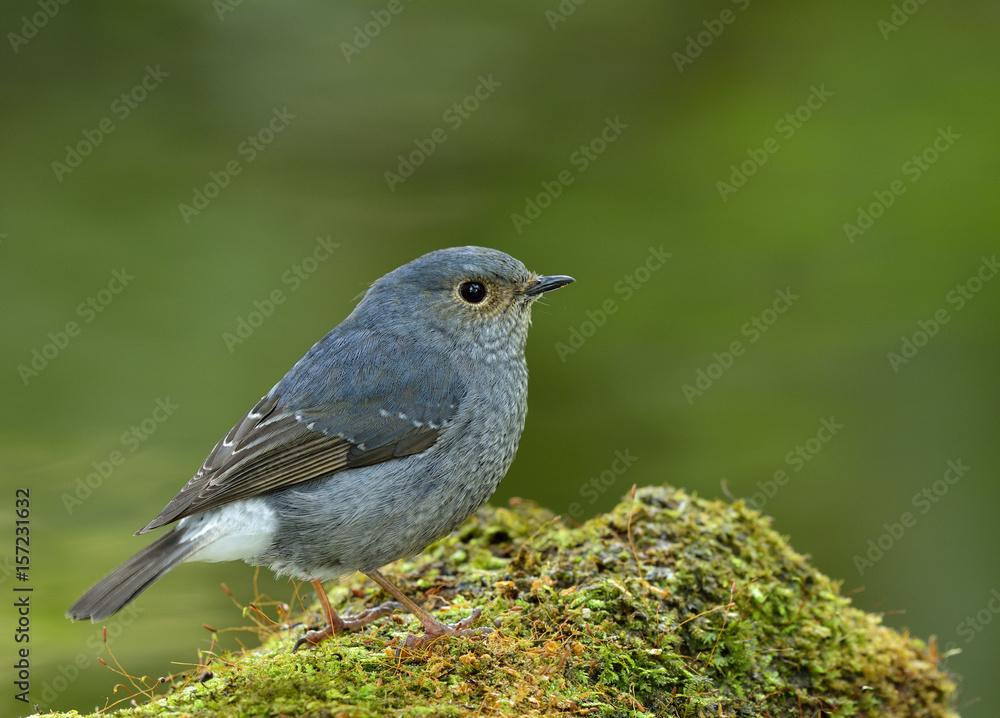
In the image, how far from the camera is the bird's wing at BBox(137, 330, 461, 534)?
388cm

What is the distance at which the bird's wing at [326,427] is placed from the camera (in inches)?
153

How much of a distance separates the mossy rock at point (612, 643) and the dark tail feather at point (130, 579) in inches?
16.8

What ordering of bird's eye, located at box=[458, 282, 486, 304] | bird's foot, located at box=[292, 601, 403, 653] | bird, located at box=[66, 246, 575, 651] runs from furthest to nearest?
bird's eye, located at box=[458, 282, 486, 304]
bird's foot, located at box=[292, 601, 403, 653]
bird, located at box=[66, 246, 575, 651]

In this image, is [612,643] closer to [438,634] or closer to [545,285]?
[438,634]

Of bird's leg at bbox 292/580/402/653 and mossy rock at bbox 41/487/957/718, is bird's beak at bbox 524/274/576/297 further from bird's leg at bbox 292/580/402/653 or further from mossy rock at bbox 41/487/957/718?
bird's leg at bbox 292/580/402/653

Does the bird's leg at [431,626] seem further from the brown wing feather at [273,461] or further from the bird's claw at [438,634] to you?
the brown wing feather at [273,461]

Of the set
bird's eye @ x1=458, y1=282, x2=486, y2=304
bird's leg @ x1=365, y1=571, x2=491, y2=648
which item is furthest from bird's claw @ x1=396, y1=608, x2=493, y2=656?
bird's eye @ x1=458, y1=282, x2=486, y2=304

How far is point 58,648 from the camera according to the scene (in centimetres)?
Result: 606

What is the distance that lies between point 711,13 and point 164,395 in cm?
650

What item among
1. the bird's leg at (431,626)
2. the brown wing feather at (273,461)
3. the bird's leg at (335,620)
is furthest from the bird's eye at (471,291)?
the bird's leg at (335,620)

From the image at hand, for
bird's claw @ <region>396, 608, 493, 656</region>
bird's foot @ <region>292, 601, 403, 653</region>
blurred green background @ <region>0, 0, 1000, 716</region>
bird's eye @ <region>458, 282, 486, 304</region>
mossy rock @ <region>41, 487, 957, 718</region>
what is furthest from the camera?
blurred green background @ <region>0, 0, 1000, 716</region>

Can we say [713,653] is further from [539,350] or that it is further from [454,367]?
[539,350]

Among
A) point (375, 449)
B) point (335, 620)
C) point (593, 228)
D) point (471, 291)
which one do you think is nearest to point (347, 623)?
point (335, 620)

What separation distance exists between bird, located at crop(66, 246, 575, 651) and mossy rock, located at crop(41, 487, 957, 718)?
28 cm
